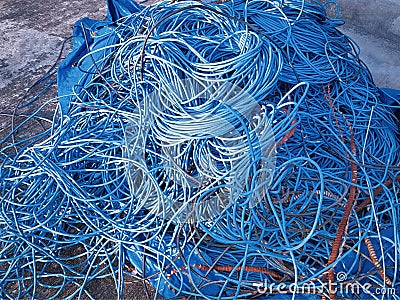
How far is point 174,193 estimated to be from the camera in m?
2.30

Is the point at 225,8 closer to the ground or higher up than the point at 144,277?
higher up

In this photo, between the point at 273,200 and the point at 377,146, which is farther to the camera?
the point at 377,146

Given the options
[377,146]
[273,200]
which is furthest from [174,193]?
[377,146]

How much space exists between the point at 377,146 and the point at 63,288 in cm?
192

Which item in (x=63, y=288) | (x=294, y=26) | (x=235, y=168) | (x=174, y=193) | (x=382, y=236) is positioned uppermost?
(x=294, y=26)

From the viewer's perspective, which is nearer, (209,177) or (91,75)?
(209,177)

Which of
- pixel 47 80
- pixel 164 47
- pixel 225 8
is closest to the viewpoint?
pixel 164 47

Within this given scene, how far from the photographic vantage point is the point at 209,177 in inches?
87.0

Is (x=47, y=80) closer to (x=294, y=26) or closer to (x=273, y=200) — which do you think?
(x=294, y=26)

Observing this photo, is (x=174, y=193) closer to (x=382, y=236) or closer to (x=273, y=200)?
(x=273, y=200)

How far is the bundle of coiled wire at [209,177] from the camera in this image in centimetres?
214

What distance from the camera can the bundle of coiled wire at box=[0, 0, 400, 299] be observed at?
2.14 meters

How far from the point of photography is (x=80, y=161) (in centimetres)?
252

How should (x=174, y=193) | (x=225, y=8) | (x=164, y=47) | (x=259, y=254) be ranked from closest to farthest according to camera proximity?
(x=259, y=254) < (x=174, y=193) < (x=164, y=47) < (x=225, y=8)
